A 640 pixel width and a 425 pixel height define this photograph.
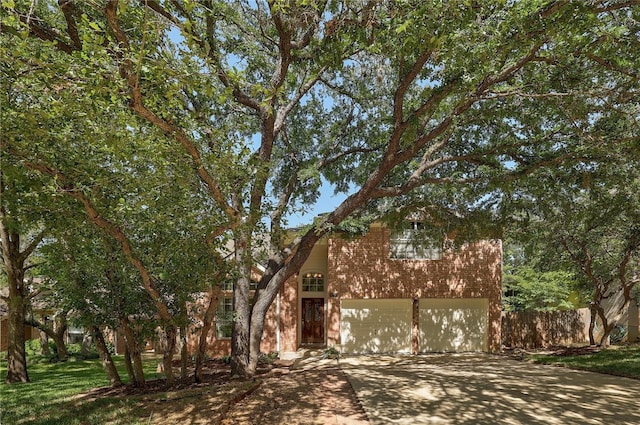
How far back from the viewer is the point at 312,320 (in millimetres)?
18734

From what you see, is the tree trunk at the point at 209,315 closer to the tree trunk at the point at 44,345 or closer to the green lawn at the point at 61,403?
the green lawn at the point at 61,403

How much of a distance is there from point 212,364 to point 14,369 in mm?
5839

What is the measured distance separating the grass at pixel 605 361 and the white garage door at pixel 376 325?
4.59m

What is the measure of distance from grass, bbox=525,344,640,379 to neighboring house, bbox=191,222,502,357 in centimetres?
271

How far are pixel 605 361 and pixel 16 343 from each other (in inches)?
735

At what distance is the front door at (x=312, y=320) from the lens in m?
18.7

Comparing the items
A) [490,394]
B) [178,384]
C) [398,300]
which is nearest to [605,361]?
[398,300]

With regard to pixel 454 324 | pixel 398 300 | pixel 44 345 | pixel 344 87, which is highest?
pixel 344 87

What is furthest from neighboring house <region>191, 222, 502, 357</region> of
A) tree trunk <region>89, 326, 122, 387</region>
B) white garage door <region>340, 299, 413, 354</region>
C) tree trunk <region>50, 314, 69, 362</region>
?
tree trunk <region>89, 326, 122, 387</region>

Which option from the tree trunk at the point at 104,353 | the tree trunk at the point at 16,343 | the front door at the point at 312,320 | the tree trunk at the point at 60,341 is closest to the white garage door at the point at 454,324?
the front door at the point at 312,320

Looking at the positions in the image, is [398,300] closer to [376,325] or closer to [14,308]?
[376,325]

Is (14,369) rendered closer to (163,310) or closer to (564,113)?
(163,310)

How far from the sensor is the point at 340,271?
16.7 m

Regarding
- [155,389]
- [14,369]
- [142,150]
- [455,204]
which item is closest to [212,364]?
[155,389]
